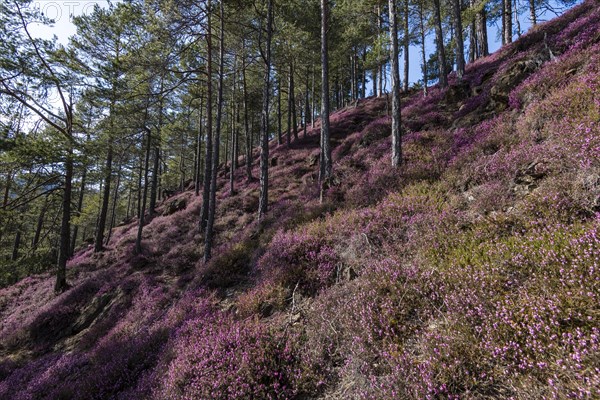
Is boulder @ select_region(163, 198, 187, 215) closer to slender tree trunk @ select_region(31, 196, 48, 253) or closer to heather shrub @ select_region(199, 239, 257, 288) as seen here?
slender tree trunk @ select_region(31, 196, 48, 253)

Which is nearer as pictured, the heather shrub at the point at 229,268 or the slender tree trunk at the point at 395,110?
the heather shrub at the point at 229,268

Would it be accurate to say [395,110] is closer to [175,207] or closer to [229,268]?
[229,268]

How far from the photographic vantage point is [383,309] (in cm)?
408

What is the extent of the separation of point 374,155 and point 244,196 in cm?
1021

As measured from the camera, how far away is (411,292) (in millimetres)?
4203

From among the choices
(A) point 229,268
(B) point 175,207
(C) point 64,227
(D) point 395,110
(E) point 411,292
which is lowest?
(A) point 229,268

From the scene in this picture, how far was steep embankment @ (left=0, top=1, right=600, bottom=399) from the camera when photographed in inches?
114

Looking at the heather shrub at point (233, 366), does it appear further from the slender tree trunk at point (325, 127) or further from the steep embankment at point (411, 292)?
the slender tree trunk at point (325, 127)

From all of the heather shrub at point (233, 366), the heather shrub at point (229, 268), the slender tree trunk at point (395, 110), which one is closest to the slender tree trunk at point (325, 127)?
the slender tree trunk at point (395, 110)

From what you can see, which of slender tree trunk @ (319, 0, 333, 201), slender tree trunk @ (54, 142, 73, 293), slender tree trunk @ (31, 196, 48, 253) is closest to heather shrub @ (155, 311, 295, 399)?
slender tree trunk @ (319, 0, 333, 201)

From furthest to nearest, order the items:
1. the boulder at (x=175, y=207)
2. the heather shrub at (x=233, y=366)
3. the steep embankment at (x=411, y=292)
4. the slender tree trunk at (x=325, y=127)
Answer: the boulder at (x=175, y=207), the slender tree trunk at (x=325, y=127), the heather shrub at (x=233, y=366), the steep embankment at (x=411, y=292)

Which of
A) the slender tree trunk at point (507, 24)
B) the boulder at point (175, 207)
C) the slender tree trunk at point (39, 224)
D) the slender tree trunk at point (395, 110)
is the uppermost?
the slender tree trunk at point (507, 24)

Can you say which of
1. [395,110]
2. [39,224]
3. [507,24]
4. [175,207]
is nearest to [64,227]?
[175,207]

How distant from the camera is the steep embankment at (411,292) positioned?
2.89 m
